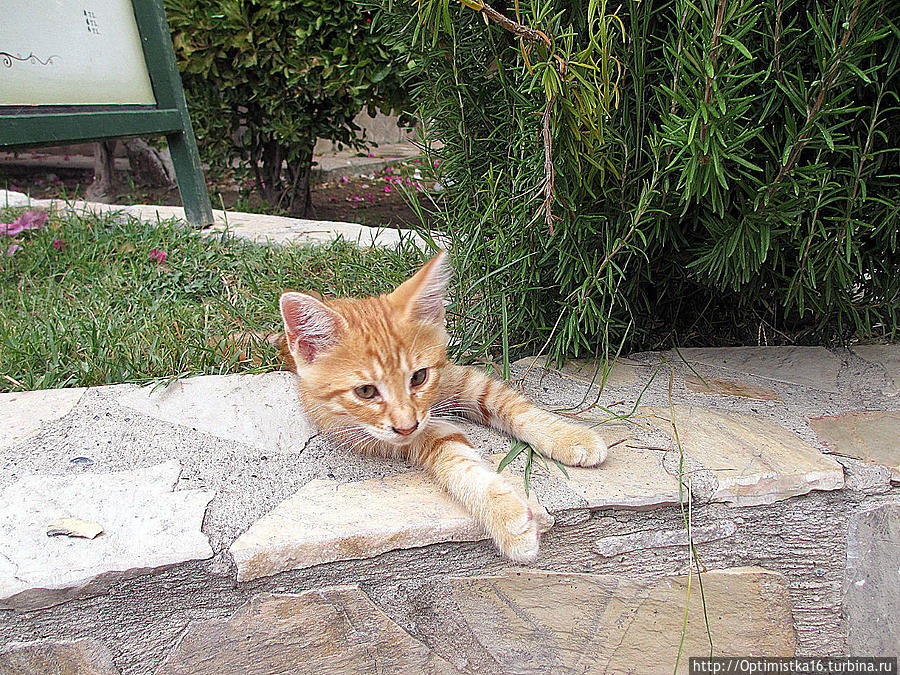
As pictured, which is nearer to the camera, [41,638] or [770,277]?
[41,638]

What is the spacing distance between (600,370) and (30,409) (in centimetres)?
151

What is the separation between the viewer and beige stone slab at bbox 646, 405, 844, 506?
1472mm

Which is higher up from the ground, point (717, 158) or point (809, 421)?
point (717, 158)

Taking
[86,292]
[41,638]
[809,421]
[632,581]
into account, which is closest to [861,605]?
[809,421]

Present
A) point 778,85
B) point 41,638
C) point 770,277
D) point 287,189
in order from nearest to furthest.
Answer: point 41,638, point 778,85, point 770,277, point 287,189

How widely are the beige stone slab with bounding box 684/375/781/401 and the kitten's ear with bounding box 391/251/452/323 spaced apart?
28.7 inches

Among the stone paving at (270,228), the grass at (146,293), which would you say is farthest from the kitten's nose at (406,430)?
the stone paving at (270,228)

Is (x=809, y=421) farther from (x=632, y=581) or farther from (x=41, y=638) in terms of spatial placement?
(x=41, y=638)

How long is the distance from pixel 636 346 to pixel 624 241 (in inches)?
24.7

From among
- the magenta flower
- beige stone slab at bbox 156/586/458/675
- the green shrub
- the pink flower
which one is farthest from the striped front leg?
the pink flower

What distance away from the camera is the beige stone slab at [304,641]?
53.1 inches

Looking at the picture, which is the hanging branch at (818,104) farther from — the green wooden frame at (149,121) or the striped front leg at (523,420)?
the green wooden frame at (149,121)

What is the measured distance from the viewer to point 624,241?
1.63 meters

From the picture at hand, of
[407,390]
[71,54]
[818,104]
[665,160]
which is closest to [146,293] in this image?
[71,54]
